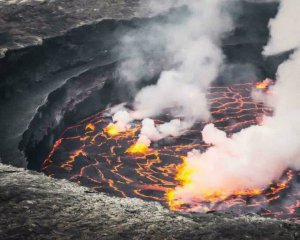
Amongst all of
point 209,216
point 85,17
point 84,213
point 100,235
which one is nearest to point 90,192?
point 84,213

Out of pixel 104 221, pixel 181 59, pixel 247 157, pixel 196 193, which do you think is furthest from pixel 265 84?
pixel 104 221

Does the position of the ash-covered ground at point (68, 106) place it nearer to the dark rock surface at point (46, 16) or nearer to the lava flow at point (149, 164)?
the dark rock surface at point (46, 16)

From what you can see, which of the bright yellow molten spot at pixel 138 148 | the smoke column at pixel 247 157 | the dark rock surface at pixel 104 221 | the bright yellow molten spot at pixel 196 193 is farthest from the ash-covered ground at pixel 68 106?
the smoke column at pixel 247 157

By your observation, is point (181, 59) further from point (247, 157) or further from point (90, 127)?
point (247, 157)

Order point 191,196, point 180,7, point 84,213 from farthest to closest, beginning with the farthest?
point 180,7
point 191,196
point 84,213

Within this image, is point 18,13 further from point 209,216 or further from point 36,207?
point 209,216

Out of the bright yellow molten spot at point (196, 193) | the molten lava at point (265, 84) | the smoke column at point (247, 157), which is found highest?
the molten lava at point (265, 84)
